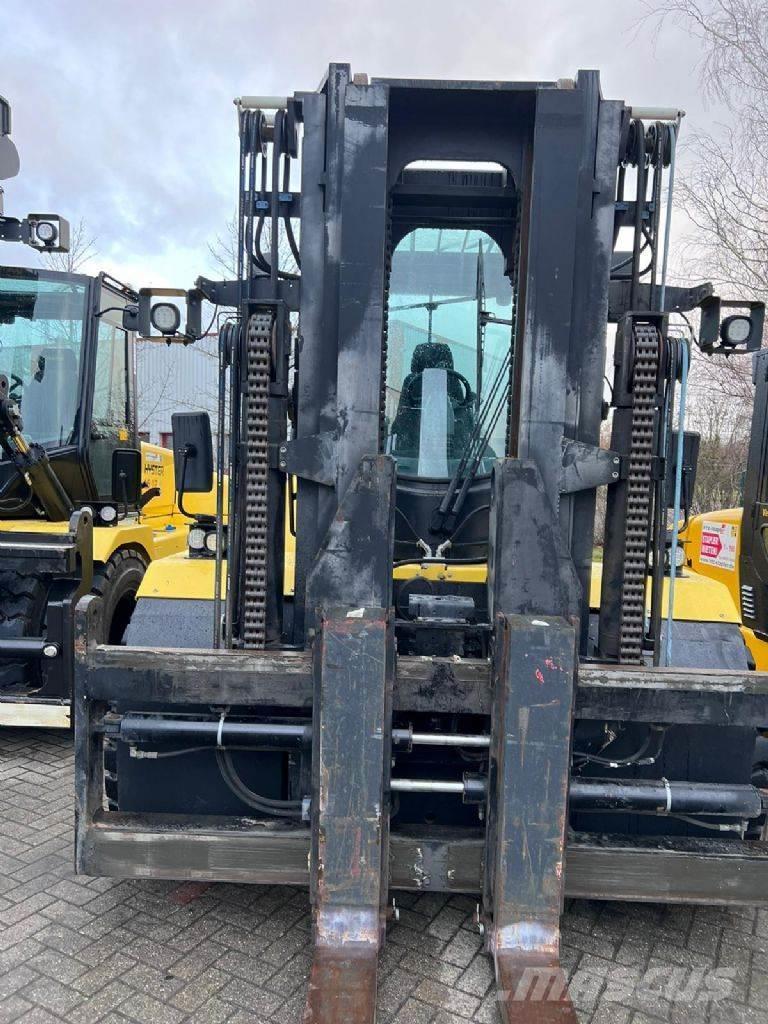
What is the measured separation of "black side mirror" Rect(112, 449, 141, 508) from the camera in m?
5.98

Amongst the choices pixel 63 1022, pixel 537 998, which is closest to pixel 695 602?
pixel 537 998

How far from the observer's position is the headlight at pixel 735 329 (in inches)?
133

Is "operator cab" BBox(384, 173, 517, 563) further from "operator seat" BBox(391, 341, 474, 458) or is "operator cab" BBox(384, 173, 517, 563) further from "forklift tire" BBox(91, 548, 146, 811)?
"forklift tire" BBox(91, 548, 146, 811)

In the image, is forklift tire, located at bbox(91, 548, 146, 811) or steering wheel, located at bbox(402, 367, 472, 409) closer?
steering wheel, located at bbox(402, 367, 472, 409)

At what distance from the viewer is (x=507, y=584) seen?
2.77 metres

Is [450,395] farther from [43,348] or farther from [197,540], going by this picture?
[43,348]

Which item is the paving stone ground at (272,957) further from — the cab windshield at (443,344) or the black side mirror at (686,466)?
the cab windshield at (443,344)

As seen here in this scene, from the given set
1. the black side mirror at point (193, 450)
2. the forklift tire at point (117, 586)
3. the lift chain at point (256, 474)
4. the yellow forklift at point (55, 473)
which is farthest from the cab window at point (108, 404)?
the lift chain at point (256, 474)

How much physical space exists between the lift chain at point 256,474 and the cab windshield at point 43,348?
10.7 feet

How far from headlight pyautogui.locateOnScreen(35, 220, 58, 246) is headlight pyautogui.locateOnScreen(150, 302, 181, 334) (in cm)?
262

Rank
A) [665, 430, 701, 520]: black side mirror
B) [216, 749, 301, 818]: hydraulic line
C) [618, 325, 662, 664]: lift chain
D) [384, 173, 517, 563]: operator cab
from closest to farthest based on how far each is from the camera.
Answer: [618, 325, 662, 664]: lift chain, [216, 749, 301, 818]: hydraulic line, [665, 430, 701, 520]: black side mirror, [384, 173, 517, 563]: operator cab

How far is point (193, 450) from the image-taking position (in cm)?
342

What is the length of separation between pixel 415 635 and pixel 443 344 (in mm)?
1432

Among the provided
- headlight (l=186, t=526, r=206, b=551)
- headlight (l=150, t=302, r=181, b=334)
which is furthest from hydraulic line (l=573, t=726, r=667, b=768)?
headlight (l=150, t=302, r=181, b=334)
